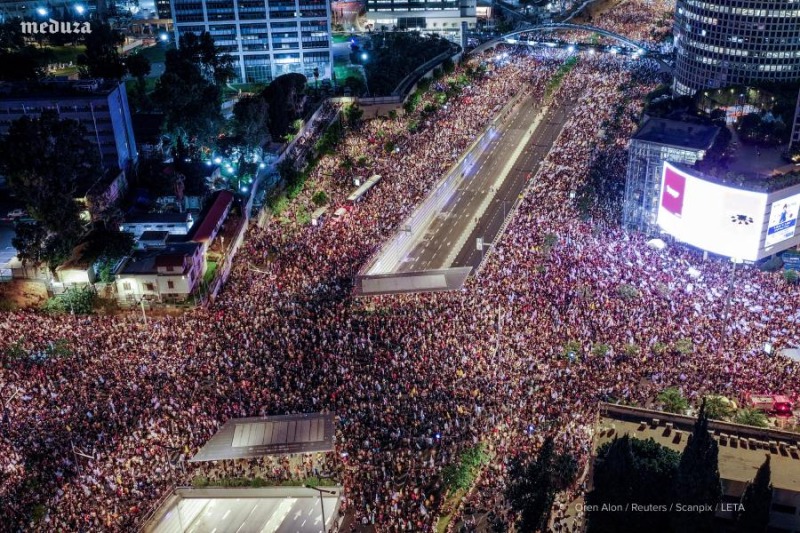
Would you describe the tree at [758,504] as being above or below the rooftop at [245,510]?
above

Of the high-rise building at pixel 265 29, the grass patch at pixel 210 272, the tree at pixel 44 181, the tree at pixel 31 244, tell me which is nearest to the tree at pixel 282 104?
the high-rise building at pixel 265 29

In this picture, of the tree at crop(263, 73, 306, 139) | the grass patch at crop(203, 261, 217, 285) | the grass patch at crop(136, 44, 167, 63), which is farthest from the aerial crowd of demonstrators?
the grass patch at crop(136, 44, 167, 63)

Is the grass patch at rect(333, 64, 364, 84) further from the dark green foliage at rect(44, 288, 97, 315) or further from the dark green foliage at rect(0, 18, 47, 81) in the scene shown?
the dark green foliage at rect(44, 288, 97, 315)

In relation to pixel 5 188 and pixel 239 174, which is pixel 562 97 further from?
pixel 5 188

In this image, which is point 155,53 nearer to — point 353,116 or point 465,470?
point 353,116

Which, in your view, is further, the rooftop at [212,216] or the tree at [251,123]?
the tree at [251,123]

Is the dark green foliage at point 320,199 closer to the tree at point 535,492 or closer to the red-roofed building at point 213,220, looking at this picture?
the red-roofed building at point 213,220

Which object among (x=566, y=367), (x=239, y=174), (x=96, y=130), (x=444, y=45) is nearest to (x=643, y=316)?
(x=566, y=367)
